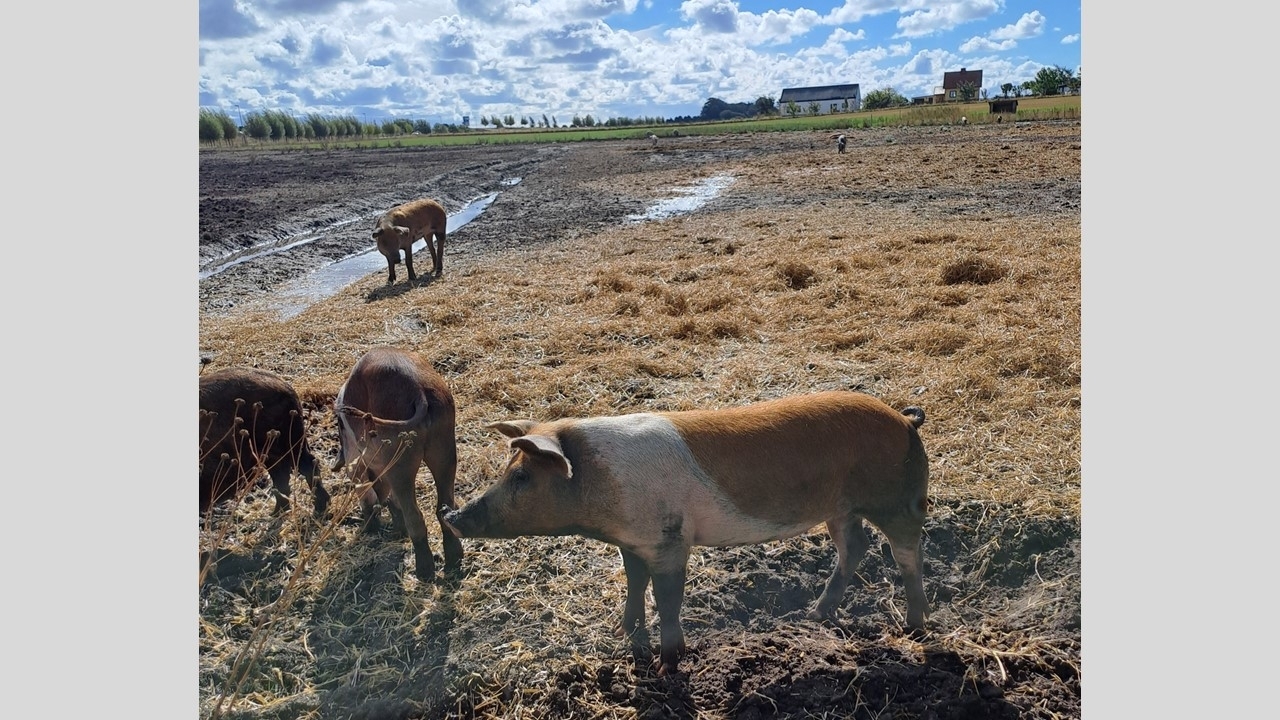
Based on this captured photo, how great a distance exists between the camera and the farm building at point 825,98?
107m

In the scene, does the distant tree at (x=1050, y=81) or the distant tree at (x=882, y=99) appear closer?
the distant tree at (x=1050, y=81)

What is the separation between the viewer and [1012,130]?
122 feet

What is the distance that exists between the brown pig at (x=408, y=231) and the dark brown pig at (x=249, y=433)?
852 centimetres

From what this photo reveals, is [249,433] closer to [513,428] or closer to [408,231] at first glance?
[513,428]

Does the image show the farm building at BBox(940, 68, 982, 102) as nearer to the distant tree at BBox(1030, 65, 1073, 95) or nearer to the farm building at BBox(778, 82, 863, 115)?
the distant tree at BBox(1030, 65, 1073, 95)

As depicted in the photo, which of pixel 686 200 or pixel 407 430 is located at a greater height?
pixel 686 200

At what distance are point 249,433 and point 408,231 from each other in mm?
9349

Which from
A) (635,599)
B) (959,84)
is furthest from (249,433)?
(959,84)

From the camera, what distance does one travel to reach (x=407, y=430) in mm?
4617

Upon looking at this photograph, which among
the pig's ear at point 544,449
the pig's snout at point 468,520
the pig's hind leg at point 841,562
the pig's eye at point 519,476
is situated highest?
the pig's ear at point 544,449

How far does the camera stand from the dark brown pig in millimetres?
5195

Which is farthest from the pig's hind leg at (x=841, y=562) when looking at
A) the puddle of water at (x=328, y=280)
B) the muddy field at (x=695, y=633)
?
the puddle of water at (x=328, y=280)

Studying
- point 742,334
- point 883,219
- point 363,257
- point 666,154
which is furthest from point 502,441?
point 666,154

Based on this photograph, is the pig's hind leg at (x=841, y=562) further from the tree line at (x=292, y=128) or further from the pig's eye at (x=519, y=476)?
the tree line at (x=292, y=128)
